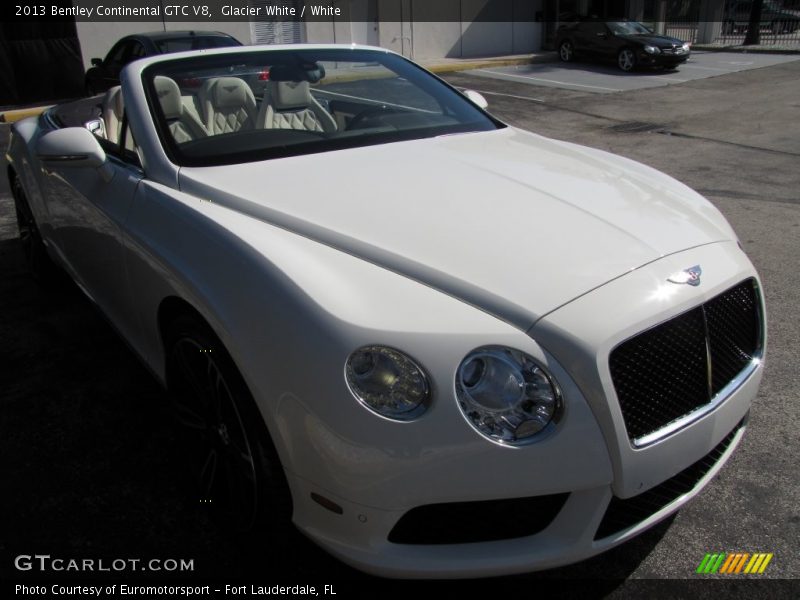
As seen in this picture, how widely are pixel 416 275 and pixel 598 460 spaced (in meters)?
0.70

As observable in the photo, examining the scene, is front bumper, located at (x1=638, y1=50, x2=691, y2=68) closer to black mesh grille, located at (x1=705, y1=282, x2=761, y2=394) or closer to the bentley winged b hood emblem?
black mesh grille, located at (x1=705, y1=282, x2=761, y2=394)

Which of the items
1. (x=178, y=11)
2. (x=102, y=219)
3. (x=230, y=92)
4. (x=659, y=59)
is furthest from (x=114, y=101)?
(x=659, y=59)

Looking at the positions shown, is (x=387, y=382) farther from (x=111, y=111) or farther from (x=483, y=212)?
(x=111, y=111)

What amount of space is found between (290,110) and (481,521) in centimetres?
246

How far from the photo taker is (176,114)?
10.3 feet

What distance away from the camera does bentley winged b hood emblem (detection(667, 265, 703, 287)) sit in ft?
6.82

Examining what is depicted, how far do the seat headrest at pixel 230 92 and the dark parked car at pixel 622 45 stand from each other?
55.9 ft

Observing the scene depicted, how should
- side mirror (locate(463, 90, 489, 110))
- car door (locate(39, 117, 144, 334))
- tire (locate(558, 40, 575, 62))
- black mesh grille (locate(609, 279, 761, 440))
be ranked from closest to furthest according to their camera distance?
black mesh grille (locate(609, 279, 761, 440))
car door (locate(39, 117, 144, 334))
side mirror (locate(463, 90, 489, 110))
tire (locate(558, 40, 575, 62))


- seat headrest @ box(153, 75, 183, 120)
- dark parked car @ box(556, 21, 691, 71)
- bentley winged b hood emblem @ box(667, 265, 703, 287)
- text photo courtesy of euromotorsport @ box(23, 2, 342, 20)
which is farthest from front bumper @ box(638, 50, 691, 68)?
bentley winged b hood emblem @ box(667, 265, 703, 287)

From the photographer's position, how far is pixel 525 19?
24.4m

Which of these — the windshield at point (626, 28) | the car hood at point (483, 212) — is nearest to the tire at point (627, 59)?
the windshield at point (626, 28)

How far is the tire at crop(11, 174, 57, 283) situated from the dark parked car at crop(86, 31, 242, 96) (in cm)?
604

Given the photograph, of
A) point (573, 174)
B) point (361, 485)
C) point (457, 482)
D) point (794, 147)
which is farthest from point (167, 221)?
point (794, 147)

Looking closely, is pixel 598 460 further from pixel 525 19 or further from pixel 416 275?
pixel 525 19
